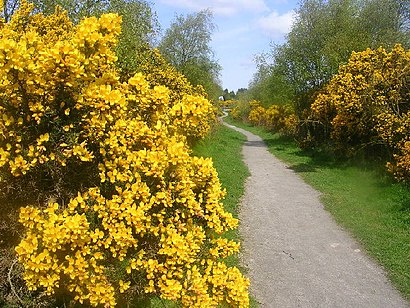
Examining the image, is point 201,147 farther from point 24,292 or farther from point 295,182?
point 24,292

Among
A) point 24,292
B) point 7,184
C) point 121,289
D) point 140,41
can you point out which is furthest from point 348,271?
point 140,41

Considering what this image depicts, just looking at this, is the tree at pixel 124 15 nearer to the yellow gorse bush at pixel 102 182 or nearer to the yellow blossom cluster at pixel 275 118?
the yellow gorse bush at pixel 102 182

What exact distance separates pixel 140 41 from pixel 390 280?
1021cm

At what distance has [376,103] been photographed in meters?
14.0

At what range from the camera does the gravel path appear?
256 inches

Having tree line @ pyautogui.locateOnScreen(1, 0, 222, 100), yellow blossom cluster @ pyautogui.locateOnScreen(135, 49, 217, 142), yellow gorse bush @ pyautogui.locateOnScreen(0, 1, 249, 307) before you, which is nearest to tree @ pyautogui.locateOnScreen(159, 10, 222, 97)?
tree line @ pyautogui.locateOnScreen(1, 0, 222, 100)

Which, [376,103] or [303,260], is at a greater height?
[376,103]

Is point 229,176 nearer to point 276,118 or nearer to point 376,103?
point 376,103

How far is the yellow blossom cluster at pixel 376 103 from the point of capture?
1292cm

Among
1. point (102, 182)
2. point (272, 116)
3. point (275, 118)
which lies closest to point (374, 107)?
point (102, 182)

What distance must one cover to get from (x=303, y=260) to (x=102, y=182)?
16.7ft

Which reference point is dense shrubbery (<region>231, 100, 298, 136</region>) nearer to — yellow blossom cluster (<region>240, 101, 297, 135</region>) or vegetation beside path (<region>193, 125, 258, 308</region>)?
yellow blossom cluster (<region>240, 101, 297, 135</region>)

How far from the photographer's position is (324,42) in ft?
73.1

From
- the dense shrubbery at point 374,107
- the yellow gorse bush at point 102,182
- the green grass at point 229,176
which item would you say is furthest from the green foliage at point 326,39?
the yellow gorse bush at point 102,182
